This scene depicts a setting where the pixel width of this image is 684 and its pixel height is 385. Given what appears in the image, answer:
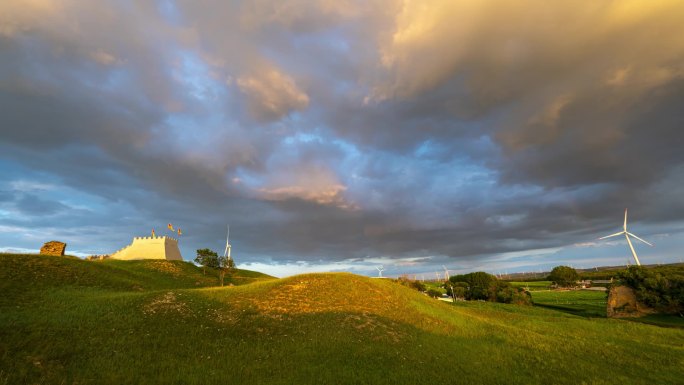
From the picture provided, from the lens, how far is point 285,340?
27000 millimetres

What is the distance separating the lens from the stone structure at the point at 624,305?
6656 centimetres

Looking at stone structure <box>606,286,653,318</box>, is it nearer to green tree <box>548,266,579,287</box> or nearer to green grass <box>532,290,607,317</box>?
green grass <box>532,290,607,317</box>

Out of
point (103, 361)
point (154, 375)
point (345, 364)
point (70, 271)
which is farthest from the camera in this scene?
point (70, 271)

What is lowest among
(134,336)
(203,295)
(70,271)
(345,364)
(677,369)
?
(677,369)

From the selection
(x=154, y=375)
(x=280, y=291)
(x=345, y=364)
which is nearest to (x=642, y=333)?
(x=345, y=364)

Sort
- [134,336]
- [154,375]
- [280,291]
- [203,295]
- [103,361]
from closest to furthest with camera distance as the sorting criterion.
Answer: [154,375] → [103,361] → [134,336] → [203,295] → [280,291]

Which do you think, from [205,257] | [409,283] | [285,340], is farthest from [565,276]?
[285,340]

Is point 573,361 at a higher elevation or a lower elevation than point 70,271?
lower

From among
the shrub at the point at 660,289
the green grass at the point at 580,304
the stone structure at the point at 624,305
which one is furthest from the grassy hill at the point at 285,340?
the green grass at the point at 580,304

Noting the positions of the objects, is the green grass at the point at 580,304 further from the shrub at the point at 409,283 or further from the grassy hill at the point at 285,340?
the grassy hill at the point at 285,340

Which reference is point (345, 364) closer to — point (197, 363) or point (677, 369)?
point (197, 363)

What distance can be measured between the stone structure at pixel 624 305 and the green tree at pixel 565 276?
427 ft

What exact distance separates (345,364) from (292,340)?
6.39m

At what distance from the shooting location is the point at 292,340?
27062 mm
